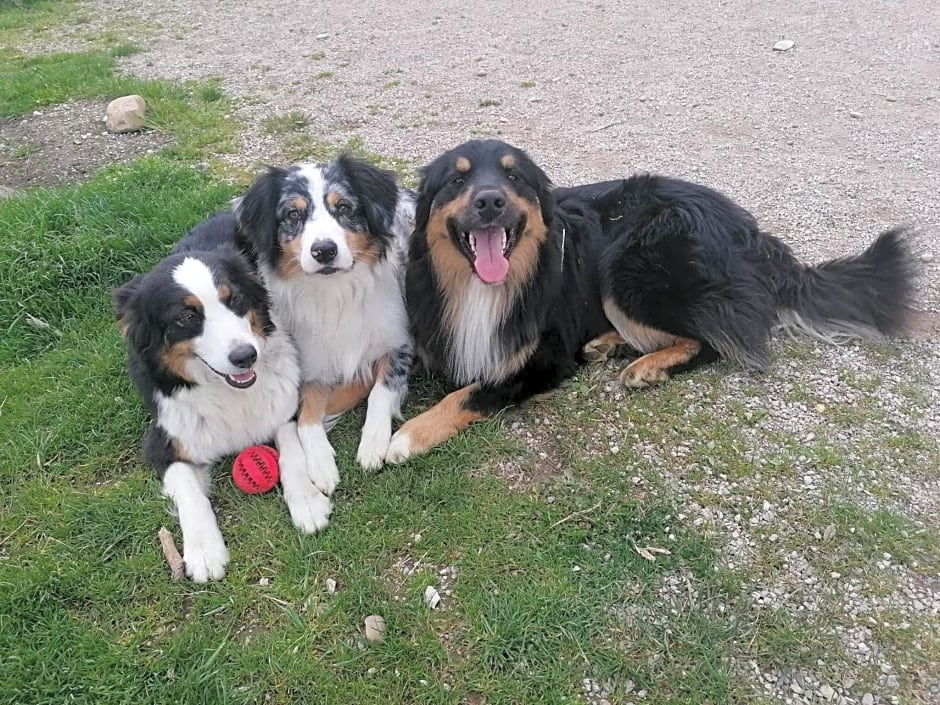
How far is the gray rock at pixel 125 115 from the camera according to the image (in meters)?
6.99

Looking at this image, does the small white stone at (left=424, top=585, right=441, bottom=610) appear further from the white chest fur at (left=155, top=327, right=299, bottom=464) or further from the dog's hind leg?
the dog's hind leg

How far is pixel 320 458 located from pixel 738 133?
5.42 metres

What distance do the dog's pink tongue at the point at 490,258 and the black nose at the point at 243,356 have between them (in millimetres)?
1152

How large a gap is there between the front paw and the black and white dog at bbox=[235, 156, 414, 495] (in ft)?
0.13

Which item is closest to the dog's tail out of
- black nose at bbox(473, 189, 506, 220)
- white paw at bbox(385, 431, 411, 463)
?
black nose at bbox(473, 189, 506, 220)

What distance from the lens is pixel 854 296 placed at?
3922 millimetres

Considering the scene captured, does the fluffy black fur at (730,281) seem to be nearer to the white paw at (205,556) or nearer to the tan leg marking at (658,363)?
the tan leg marking at (658,363)

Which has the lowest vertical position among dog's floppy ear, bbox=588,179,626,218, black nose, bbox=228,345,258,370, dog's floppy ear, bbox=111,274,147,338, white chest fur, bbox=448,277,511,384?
white chest fur, bbox=448,277,511,384

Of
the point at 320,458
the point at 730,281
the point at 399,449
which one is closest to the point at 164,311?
the point at 320,458

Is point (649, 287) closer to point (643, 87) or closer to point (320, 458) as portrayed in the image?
point (320, 458)

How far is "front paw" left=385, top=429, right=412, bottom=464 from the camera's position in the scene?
11.0ft

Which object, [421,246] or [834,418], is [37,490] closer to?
[421,246]

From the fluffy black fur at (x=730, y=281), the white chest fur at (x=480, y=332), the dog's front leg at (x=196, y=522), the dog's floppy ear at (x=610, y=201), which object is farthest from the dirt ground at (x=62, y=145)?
the fluffy black fur at (x=730, y=281)

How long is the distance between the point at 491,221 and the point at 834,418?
196cm
